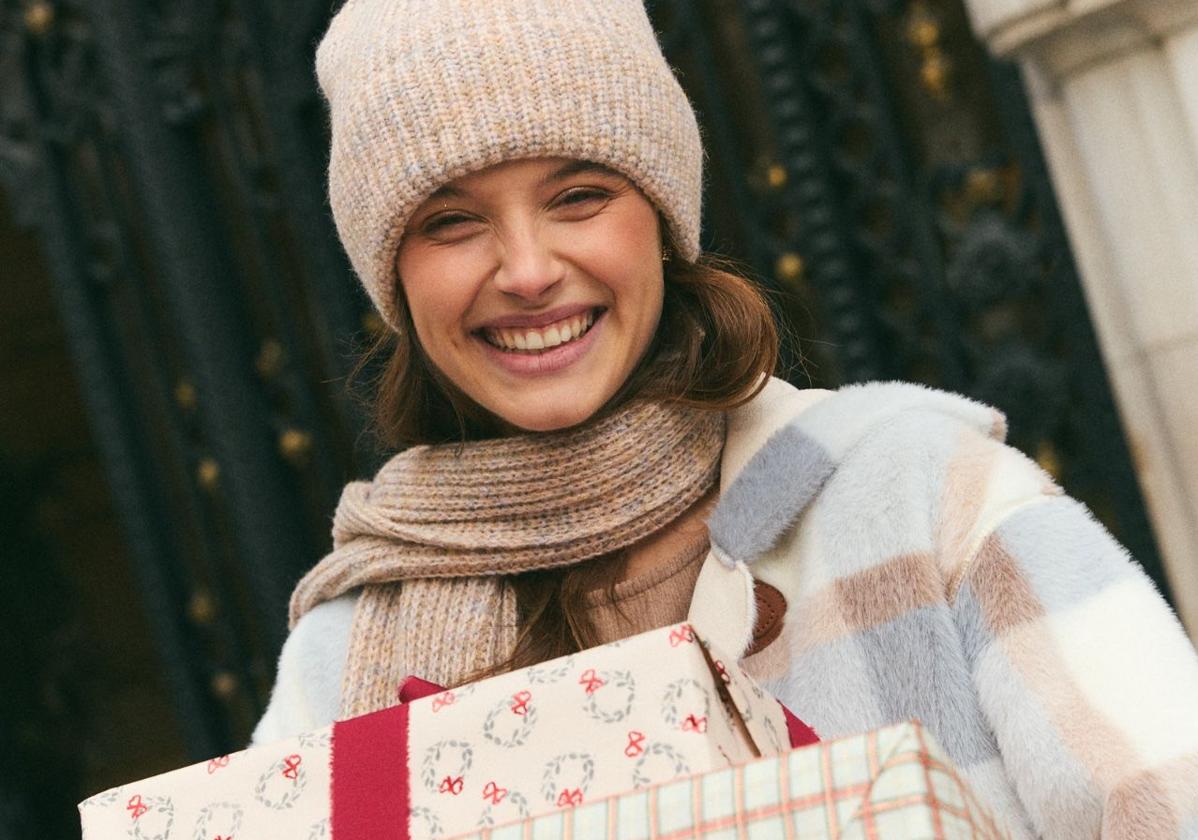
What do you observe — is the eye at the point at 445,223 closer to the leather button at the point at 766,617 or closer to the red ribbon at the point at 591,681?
the leather button at the point at 766,617

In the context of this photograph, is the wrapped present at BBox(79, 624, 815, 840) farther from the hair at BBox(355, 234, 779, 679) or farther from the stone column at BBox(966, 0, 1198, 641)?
the stone column at BBox(966, 0, 1198, 641)

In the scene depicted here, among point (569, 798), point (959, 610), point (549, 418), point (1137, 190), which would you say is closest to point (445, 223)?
point (549, 418)

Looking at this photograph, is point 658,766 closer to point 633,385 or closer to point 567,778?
point 567,778

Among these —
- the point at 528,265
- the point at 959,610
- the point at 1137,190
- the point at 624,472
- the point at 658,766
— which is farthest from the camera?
the point at 1137,190

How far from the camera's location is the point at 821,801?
0.89m

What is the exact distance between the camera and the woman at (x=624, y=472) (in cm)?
134

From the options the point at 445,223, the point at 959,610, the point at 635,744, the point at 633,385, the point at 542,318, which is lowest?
the point at 959,610

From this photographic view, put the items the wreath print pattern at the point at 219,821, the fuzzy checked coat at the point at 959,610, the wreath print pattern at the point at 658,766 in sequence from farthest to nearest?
the fuzzy checked coat at the point at 959,610, the wreath print pattern at the point at 219,821, the wreath print pattern at the point at 658,766

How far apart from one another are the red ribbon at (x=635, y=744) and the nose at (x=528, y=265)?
0.58 metres

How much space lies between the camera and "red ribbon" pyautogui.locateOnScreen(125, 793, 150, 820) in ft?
3.76

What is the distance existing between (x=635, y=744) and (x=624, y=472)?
60cm

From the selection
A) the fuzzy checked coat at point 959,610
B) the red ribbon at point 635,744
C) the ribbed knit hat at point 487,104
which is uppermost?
the ribbed knit hat at point 487,104

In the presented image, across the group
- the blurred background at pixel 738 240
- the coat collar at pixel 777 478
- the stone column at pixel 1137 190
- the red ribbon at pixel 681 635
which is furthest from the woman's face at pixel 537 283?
the stone column at pixel 1137 190

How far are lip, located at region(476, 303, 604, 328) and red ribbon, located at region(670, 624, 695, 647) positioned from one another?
0.57m
